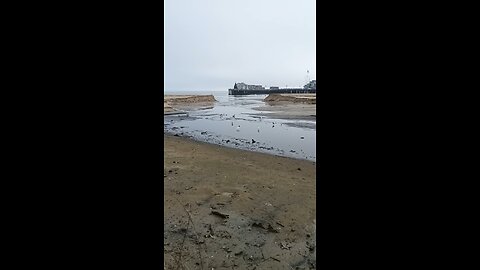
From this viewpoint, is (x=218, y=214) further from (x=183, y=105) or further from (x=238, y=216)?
(x=183, y=105)

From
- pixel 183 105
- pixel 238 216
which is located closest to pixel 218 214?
pixel 238 216

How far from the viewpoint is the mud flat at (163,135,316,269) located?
11.2 ft

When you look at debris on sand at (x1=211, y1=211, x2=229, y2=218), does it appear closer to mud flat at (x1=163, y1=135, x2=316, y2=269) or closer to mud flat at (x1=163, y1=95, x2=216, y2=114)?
mud flat at (x1=163, y1=135, x2=316, y2=269)

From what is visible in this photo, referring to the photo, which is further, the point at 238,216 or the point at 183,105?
the point at 183,105

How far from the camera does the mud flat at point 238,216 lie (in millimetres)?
3416

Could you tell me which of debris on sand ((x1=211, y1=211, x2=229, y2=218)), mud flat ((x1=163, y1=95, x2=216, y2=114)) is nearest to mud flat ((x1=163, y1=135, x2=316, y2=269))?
debris on sand ((x1=211, y1=211, x2=229, y2=218))

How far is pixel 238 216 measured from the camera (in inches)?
180

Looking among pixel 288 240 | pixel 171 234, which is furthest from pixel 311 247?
pixel 171 234

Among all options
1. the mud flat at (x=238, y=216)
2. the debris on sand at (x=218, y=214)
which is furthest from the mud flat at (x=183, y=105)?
the debris on sand at (x=218, y=214)
